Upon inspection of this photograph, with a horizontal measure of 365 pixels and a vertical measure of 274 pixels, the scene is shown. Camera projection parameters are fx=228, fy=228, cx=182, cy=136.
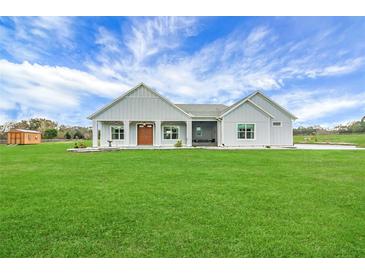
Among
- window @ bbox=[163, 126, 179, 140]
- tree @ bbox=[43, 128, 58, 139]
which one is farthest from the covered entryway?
tree @ bbox=[43, 128, 58, 139]

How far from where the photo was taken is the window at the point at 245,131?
20016 millimetres

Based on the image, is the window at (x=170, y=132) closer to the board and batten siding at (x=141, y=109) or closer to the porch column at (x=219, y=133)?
the board and batten siding at (x=141, y=109)

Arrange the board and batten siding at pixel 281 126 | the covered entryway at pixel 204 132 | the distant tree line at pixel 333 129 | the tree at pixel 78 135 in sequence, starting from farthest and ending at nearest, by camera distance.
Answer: the tree at pixel 78 135 → the distant tree line at pixel 333 129 → the covered entryway at pixel 204 132 → the board and batten siding at pixel 281 126

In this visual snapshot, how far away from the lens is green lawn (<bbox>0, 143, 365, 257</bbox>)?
2744mm

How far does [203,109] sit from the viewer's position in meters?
24.1

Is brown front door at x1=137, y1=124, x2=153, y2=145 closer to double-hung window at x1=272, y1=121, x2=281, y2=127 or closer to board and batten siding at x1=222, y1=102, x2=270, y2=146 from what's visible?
board and batten siding at x1=222, y1=102, x2=270, y2=146

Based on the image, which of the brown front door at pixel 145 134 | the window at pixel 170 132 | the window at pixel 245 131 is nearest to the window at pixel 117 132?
the brown front door at pixel 145 134

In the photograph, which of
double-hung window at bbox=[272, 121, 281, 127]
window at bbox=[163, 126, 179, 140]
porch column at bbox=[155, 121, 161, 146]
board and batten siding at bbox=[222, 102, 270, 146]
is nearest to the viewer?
porch column at bbox=[155, 121, 161, 146]

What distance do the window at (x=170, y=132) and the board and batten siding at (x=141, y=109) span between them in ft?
5.18

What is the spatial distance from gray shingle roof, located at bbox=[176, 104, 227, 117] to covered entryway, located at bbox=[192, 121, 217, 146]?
1.13 m

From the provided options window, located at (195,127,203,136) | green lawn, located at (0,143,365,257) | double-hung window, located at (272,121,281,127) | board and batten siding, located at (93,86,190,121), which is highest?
board and batten siding, located at (93,86,190,121)

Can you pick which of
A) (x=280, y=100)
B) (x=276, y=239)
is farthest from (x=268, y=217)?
(x=280, y=100)

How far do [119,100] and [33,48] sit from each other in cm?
1032
